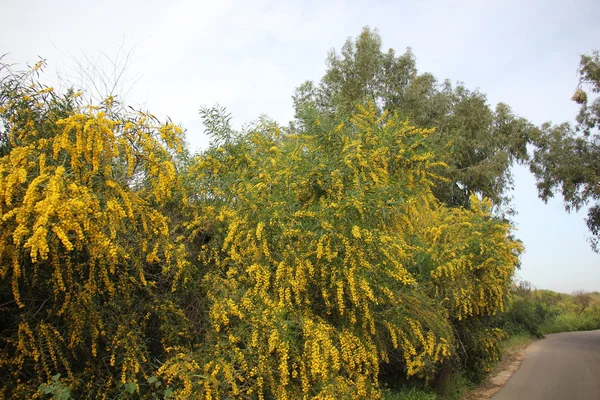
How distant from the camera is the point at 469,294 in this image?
8.90 meters

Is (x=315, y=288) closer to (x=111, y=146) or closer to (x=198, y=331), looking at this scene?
(x=198, y=331)

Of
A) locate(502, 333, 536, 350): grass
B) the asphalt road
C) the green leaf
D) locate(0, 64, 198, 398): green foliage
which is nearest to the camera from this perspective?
locate(0, 64, 198, 398): green foliage

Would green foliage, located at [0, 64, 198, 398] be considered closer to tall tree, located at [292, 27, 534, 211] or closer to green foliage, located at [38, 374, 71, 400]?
green foliage, located at [38, 374, 71, 400]

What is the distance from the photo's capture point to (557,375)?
40.5 ft

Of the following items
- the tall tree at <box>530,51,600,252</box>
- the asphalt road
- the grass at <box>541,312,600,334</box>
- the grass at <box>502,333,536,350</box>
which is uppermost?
the tall tree at <box>530,51,600,252</box>

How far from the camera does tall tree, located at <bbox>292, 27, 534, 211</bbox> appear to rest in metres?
18.4

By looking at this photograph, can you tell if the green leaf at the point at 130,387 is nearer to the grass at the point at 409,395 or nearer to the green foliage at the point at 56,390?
the green foliage at the point at 56,390

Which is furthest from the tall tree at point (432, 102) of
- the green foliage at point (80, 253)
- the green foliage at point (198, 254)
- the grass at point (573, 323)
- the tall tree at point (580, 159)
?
the green foliage at point (80, 253)

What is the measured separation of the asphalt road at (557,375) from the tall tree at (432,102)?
5.66 metres

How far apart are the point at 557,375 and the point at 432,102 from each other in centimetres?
1025

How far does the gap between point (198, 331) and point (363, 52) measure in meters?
16.7

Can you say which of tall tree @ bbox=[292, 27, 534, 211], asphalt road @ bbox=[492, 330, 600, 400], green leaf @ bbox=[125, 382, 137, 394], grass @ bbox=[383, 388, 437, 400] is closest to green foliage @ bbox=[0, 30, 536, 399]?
green leaf @ bbox=[125, 382, 137, 394]

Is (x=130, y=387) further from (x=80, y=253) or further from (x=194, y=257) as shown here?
(x=194, y=257)

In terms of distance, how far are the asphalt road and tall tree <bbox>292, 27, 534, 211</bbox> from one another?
5.66m
